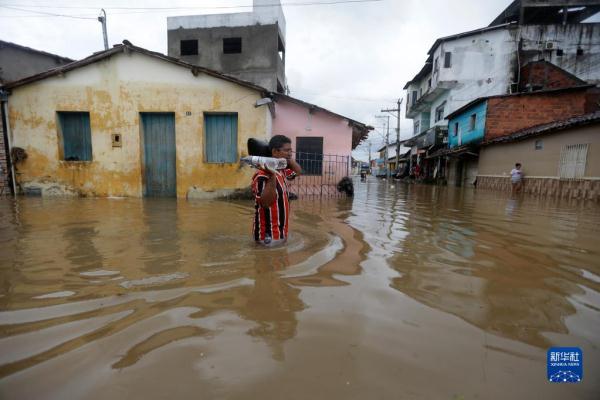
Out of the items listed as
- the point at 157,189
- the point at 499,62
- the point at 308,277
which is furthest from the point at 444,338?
the point at 499,62

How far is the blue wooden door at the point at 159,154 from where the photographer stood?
9.45 meters

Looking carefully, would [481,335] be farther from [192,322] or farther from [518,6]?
[518,6]

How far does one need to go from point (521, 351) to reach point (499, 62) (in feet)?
85.1

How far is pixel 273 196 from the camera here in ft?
9.41

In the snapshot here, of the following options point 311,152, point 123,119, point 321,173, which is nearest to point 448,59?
point 311,152

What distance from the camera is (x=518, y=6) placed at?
20.4 metres

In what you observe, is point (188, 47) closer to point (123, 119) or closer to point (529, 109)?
point (123, 119)

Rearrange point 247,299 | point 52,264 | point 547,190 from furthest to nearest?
1. point 547,190
2. point 52,264
3. point 247,299

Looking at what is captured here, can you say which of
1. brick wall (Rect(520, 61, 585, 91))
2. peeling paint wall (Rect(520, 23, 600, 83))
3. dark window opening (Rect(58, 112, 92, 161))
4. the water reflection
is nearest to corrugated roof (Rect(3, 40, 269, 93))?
dark window opening (Rect(58, 112, 92, 161))

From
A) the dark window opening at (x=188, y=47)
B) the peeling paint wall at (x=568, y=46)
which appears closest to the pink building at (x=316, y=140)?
the dark window opening at (x=188, y=47)

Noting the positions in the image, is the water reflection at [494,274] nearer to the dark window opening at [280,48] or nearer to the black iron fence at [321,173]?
the black iron fence at [321,173]

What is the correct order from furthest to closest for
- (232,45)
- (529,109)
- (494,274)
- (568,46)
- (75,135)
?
1. (568,46)
2. (232,45)
3. (529,109)
4. (75,135)
5. (494,274)

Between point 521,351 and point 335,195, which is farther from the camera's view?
point 335,195

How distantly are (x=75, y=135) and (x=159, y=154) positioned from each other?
276cm
